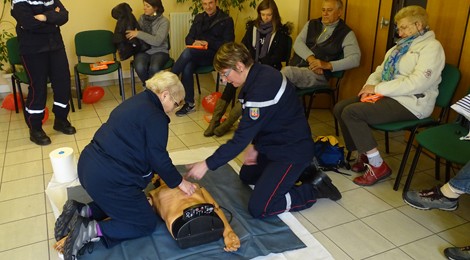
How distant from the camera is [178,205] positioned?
2066 mm

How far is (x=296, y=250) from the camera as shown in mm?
2082

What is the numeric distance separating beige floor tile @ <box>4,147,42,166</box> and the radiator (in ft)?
8.23

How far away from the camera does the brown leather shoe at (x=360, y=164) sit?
2.94 metres

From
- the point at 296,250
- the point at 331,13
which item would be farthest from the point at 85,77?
the point at 296,250

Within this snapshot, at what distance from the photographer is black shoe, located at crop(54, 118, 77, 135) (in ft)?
11.8

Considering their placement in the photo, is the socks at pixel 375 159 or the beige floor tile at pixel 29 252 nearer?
the beige floor tile at pixel 29 252

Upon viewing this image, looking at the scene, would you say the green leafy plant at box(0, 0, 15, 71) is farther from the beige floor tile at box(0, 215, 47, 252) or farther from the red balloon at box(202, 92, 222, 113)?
the beige floor tile at box(0, 215, 47, 252)

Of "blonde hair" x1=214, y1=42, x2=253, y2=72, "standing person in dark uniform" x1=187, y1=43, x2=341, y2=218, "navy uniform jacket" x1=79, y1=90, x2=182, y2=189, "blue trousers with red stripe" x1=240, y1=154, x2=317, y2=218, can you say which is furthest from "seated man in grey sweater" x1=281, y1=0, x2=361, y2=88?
"navy uniform jacket" x1=79, y1=90, x2=182, y2=189

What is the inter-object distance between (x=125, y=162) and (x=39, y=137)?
1.86m

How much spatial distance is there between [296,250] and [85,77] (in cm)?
361

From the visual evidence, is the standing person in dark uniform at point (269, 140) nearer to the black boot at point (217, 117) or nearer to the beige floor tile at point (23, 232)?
the beige floor tile at point (23, 232)

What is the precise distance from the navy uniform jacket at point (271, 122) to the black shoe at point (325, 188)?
272 millimetres

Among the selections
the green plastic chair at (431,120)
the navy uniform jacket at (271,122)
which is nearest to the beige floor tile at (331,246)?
the navy uniform jacket at (271,122)

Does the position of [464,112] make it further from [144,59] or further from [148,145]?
[144,59]
